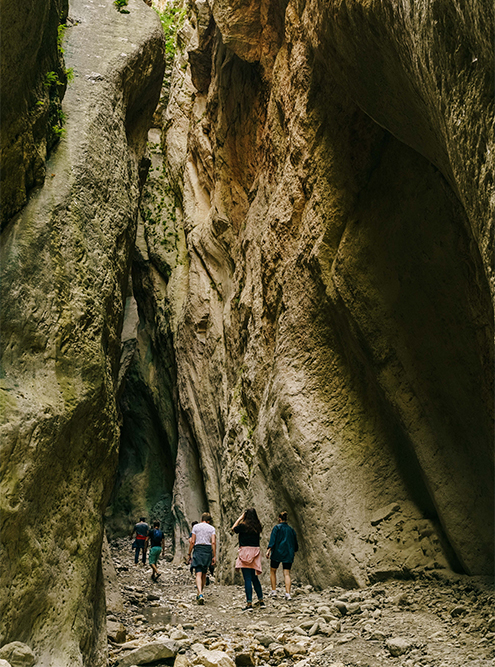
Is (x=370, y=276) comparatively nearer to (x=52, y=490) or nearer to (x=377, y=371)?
(x=377, y=371)

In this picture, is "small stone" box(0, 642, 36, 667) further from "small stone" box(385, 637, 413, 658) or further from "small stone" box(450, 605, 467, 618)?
"small stone" box(450, 605, 467, 618)

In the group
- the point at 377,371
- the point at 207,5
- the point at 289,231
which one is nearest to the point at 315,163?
the point at 289,231

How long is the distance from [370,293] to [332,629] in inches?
178

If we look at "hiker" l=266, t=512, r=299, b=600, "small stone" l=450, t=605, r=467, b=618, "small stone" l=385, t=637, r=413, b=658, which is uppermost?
"hiker" l=266, t=512, r=299, b=600

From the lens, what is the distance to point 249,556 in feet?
26.7

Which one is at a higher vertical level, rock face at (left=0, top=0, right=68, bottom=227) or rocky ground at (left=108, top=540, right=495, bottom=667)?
rock face at (left=0, top=0, right=68, bottom=227)

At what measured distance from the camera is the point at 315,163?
1012cm

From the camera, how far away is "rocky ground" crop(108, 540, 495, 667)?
16.8 feet

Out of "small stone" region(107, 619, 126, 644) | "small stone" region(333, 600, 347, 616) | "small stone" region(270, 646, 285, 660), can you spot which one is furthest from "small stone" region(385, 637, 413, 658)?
"small stone" region(107, 619, 126, 644)

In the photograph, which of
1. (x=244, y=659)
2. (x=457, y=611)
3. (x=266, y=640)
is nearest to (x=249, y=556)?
(x=266, y=640)

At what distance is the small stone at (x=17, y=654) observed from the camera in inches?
170

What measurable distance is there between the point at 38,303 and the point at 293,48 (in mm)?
8018

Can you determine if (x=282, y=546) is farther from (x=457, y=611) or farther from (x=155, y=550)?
(x=155, y=550)

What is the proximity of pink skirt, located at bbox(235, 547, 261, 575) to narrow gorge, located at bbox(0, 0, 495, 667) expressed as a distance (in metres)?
1.01
